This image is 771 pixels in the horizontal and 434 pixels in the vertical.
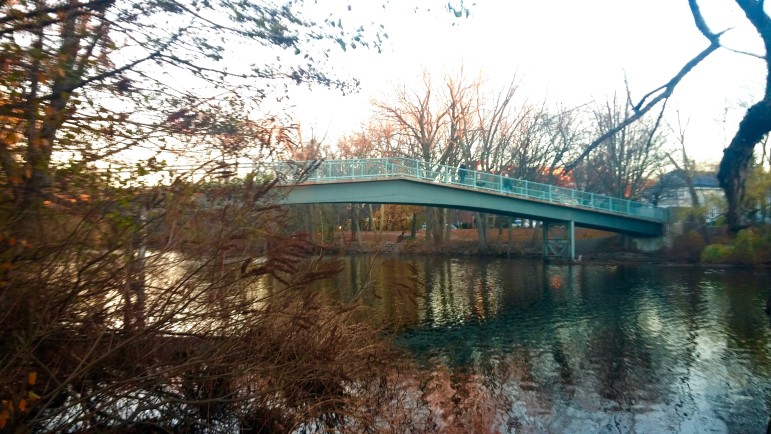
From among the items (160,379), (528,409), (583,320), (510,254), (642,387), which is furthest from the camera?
(510,254)

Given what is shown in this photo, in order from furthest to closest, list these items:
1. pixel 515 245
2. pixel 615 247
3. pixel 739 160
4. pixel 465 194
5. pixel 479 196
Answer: pixel 515 245 < pixel 615 247 < pixel 479 196 < pixel 465 194 < pixel 739 160

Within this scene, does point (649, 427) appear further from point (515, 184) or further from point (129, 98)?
point (515, 184)

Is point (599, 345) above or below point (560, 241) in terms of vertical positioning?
below

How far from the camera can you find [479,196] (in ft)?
117

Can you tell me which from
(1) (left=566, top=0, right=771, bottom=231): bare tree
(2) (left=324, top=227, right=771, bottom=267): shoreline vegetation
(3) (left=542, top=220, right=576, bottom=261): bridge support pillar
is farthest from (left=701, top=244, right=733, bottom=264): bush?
(1) (left=566, top=0, right=771, bottom=231): bare tree

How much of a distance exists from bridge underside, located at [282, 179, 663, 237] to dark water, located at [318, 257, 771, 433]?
6788 millimetres

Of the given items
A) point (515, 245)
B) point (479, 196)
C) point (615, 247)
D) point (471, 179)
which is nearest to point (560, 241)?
point (615, 247)

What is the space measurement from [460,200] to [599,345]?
21309 mm

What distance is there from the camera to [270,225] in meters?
7.59

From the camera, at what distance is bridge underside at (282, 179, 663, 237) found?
29.9m

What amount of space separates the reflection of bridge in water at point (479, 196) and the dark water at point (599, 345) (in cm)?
693

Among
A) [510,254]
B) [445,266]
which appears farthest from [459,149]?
[445,266]

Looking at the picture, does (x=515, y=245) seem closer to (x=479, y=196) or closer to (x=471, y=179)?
(x=479, y=196)

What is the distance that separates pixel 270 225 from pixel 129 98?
2.07m
